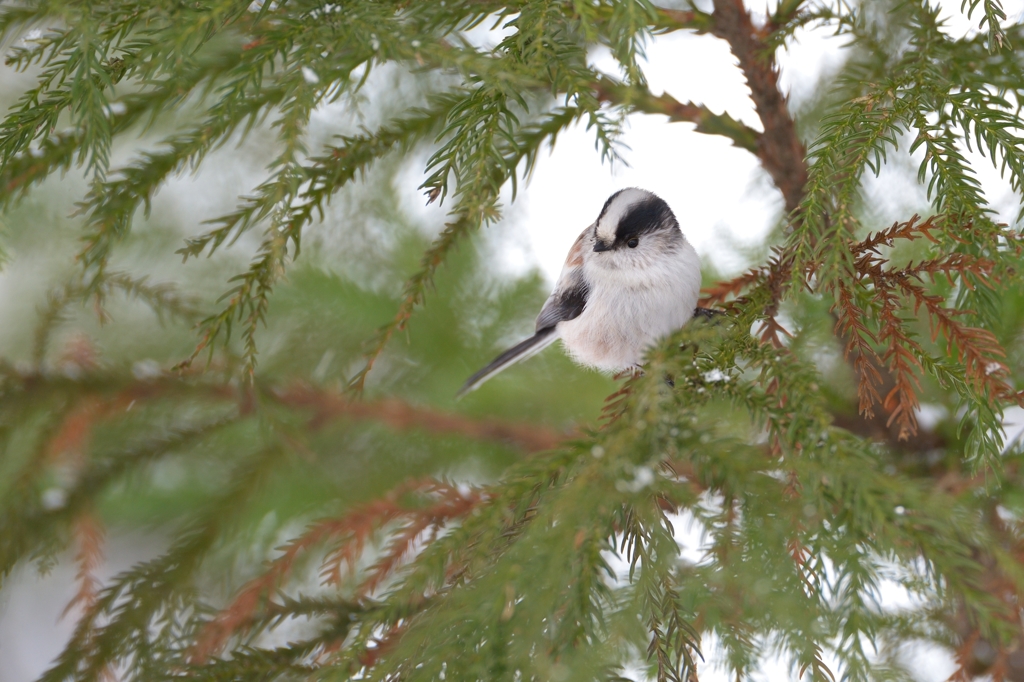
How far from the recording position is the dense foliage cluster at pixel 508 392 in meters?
0.36

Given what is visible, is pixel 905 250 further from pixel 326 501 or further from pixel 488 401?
pixel 326 501

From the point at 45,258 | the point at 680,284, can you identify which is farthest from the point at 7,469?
the point at 680,284

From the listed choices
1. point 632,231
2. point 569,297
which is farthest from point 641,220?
point 569,297

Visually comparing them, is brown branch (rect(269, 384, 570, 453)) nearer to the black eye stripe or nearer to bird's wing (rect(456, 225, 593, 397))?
bird's wing (rect(456, 225, 593, 397))

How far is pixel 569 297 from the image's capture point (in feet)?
2.76

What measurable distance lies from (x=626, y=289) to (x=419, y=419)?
1.08 ft

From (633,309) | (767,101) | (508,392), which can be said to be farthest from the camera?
(508,392)

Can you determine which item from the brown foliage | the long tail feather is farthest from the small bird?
the brown foliage

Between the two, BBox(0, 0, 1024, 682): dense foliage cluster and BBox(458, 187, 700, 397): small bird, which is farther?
BBox(458, 187, 700, 397): small bird

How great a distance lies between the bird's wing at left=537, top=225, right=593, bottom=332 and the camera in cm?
83

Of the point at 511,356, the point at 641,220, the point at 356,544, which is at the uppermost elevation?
the point at 641,220

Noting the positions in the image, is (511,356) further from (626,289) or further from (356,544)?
(356,544)

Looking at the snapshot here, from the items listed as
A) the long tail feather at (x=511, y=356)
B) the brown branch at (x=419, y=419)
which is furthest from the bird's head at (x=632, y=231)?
the brown branch at (x=419, y=419)

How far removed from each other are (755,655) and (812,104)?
2.28 feet
